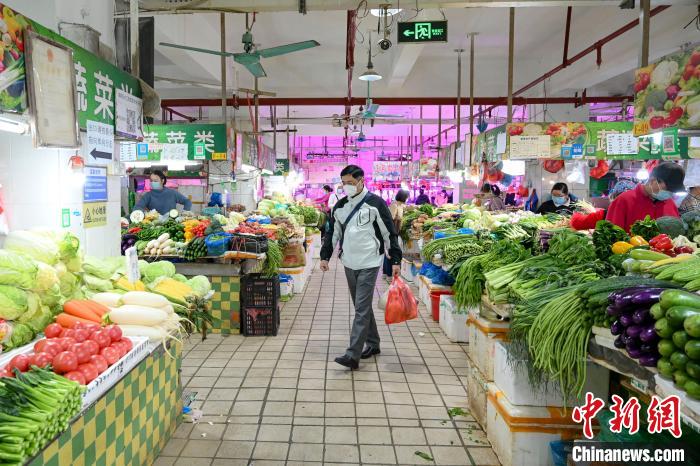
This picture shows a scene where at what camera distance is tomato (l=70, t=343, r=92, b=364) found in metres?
2.50

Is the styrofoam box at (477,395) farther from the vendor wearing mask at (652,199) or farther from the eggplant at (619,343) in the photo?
the vendor wearing mask at (652,199)

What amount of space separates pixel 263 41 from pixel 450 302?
7.82 meters

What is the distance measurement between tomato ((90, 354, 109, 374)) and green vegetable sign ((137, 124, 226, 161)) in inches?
259

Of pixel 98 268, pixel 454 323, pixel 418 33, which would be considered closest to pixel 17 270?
pixel 98 268

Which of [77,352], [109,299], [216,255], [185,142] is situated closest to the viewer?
[77,352]

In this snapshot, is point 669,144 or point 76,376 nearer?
point 76,376

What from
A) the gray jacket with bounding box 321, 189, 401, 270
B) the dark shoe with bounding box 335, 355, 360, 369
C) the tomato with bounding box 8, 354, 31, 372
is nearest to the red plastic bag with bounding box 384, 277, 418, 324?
the gray jacket with bounding box 321, 189, 401, 270

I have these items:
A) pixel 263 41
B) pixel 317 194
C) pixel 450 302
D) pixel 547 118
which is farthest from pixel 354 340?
pixel 317 194

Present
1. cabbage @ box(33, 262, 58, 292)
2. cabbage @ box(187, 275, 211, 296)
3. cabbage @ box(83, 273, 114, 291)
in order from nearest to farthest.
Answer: cabbage @ box(33, 262, 58, 292) < cabbage @ box(83, 273, 114, 291) < cabbage @ box(187, 275, 211, 296)

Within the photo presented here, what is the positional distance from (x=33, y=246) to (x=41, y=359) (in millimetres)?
1094

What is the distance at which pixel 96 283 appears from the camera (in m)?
3.75

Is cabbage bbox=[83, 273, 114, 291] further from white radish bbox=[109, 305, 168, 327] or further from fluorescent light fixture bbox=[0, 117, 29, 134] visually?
fluorescent light fixture bbox=[0, 117, 29, 134]

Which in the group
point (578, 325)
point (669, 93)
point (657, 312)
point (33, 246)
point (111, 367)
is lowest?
point (111, 367)

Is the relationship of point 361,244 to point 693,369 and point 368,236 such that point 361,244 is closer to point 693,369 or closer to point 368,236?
point 368,236
